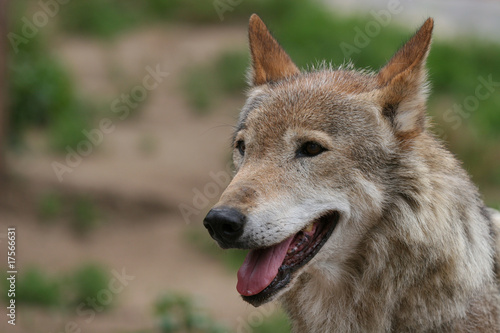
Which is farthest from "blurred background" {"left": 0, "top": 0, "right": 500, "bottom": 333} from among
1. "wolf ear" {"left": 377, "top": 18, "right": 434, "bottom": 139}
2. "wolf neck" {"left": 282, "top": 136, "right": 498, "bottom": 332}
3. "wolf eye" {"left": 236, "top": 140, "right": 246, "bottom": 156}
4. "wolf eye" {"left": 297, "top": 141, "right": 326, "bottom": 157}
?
"wolf ear" {"left": 377, "top": 18, "right": 434, "bottom": 139}

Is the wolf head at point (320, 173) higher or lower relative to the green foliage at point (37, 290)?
higher

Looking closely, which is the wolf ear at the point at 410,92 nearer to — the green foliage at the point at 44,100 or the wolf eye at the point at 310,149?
the wolf eye at the point at 310,149

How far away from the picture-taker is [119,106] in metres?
11.6

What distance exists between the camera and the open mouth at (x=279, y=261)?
3.55 m

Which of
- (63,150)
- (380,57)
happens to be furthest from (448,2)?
(63,150)

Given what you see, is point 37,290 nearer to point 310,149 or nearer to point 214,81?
point 310,149

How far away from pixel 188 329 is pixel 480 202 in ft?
9.60

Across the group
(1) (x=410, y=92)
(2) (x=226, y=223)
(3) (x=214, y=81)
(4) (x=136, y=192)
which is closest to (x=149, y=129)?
(3) (x=214, y=81)

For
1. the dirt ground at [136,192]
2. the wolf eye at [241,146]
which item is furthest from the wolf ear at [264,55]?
the dirt ground at [136,192]

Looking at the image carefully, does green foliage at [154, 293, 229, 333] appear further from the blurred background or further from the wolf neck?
the wolf neck

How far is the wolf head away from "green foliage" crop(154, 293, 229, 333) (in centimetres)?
233

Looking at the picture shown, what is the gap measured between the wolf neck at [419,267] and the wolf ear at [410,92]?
0.21 meters

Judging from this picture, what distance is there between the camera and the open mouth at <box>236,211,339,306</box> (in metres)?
3.55

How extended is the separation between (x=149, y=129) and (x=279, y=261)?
26.8 ft
